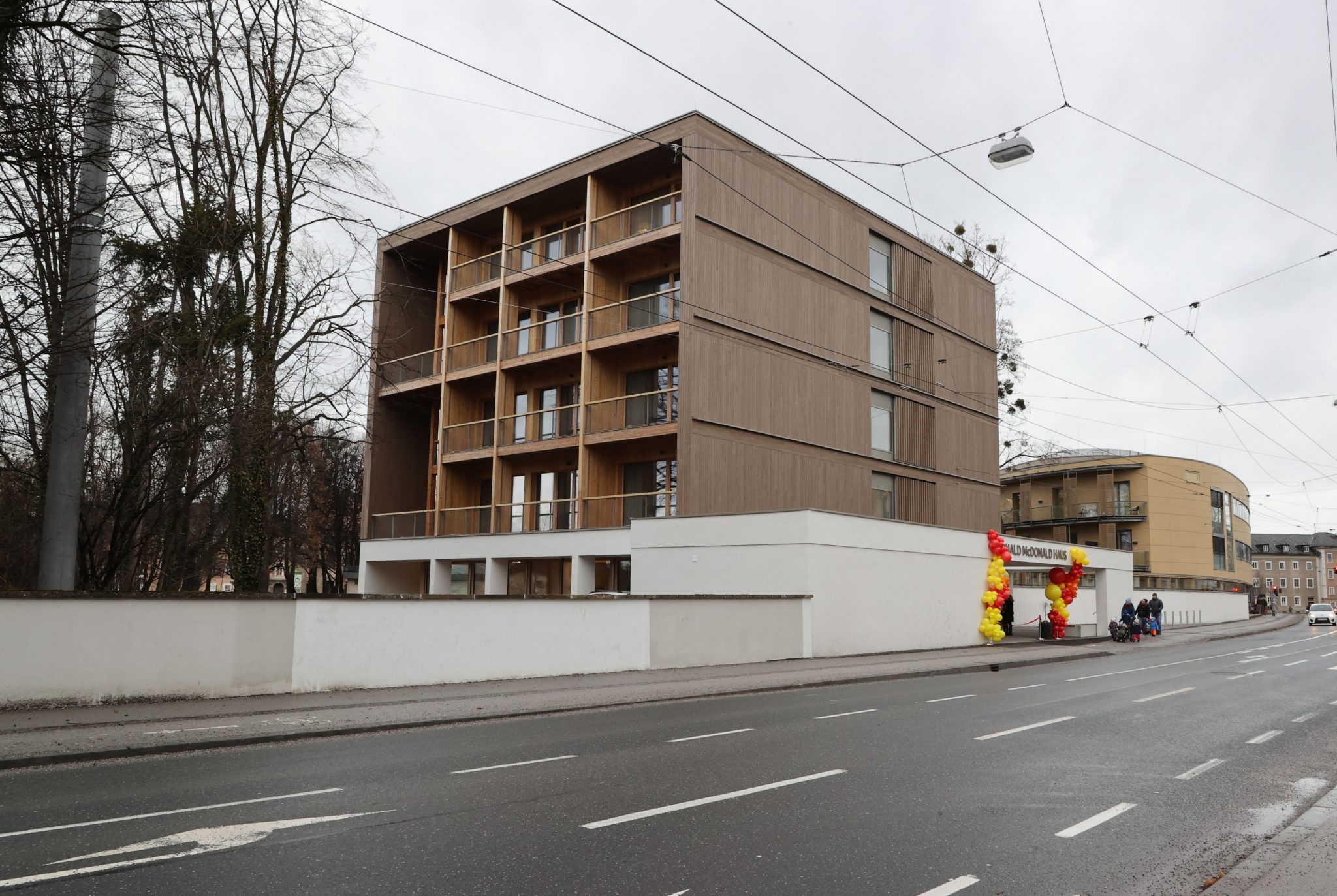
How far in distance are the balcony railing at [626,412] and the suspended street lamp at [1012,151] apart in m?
13.3

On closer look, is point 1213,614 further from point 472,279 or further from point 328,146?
point 328,146

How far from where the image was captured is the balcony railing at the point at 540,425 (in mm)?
31078

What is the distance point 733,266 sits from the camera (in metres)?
28.0

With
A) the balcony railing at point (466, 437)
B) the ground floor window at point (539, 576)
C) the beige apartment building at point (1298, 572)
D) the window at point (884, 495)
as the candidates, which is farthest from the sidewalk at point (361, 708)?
the beige apartment building at point (1298, 572)

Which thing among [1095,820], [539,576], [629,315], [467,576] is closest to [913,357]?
[629,315]

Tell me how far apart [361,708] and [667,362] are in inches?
716

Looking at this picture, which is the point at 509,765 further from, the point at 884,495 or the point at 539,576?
the point at 884,495

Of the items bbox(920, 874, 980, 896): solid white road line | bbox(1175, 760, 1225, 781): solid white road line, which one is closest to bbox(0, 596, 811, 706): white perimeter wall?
bbox(1175, 760, 1225, 781): solid white road line

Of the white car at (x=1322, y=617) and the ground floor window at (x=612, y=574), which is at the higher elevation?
the ground floor window at (x=612, y=574)

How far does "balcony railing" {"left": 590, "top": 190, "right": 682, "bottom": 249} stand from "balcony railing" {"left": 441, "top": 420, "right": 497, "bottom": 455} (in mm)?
7477

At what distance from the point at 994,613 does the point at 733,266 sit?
13.2m

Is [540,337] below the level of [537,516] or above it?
above

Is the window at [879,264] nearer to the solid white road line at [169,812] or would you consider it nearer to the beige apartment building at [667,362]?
the beige apartment building at [667,362]

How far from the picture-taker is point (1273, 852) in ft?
19.9
